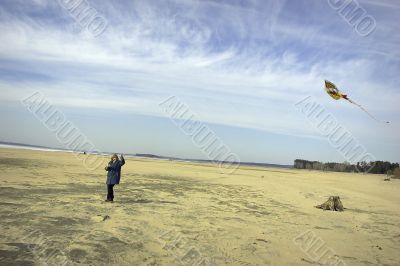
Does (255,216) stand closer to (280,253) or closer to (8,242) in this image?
(280,253)

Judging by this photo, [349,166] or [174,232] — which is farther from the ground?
[349,166]

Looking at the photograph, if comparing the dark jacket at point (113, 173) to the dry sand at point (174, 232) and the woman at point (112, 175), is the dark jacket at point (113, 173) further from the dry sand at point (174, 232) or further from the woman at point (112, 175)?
the dry sand at point (174, 232)

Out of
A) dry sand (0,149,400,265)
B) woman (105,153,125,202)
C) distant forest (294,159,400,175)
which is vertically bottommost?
dry sand (0,149,400,265)

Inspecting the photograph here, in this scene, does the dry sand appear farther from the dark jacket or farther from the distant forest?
the distant forest

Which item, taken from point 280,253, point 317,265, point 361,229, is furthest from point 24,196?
point 361,229

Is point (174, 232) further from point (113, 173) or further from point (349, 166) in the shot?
point (349, 166)

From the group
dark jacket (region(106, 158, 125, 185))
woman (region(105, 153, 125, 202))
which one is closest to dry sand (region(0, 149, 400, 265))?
woman (region(105, 153, 125, 202))

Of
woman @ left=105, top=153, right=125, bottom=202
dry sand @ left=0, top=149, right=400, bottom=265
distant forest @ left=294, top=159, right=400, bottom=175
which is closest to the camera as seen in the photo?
dry sand @ left=0, top=149, right=400, bottom=265

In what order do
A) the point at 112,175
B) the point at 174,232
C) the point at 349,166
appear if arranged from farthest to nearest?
the point at 349,166, the point at 112,175, the point at 174,232

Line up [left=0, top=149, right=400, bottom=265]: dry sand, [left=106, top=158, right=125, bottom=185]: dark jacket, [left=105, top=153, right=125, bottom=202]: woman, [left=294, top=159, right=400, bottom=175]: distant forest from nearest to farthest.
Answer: [left=0, top=149, right=400, bottom=265]: dry sand
[left=105, top=153, right=125, bottom=202]: woman
[left=106, top=158, right=125, bottom=185]: dark jacket
[left=294, top=159, right=400, bottom=175]: distant forest

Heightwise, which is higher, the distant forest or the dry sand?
the distant forest

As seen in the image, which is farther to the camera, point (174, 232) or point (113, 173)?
point (113, 173)

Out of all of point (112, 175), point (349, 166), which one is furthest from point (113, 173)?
point (349, 166)

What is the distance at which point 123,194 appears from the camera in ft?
52.5
